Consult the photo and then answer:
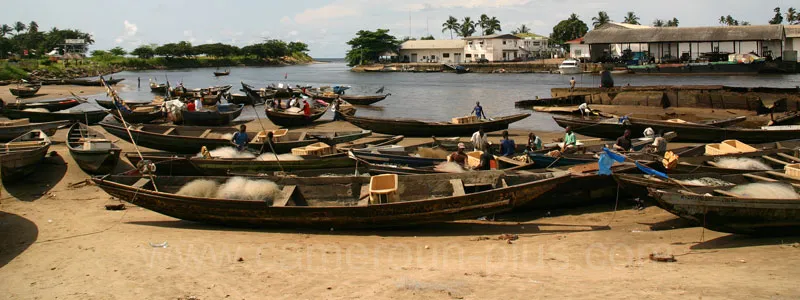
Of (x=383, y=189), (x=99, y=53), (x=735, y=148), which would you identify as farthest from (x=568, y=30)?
(x=383, y=189)

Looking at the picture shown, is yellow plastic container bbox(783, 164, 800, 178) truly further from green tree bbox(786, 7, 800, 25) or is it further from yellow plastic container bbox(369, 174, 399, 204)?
green tree bbox(786, 7, 800, 25)

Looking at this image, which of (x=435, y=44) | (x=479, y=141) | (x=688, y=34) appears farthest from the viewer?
(x=435, y=44)

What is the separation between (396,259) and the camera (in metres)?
9.48

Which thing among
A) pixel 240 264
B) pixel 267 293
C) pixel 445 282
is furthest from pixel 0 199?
pixel 445 282

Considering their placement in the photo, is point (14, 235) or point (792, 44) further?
point (792, 44)

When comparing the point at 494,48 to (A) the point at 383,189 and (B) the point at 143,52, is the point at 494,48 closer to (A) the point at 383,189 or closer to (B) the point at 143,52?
(B) the point at 143,52

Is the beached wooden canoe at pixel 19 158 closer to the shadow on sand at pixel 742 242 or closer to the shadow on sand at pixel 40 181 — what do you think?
the shadow on sand at pixel 40 181

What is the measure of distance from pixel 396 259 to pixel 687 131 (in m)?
14.9

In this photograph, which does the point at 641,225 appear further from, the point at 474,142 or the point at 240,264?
the point at 240,264

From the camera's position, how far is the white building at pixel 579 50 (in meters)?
80.2

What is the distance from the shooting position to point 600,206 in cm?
1298

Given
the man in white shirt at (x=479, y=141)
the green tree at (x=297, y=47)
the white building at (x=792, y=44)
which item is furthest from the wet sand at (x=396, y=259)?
the green tree at (x=297, y=47)

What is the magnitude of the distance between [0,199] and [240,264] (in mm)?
6979

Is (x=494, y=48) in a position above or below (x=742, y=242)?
above
